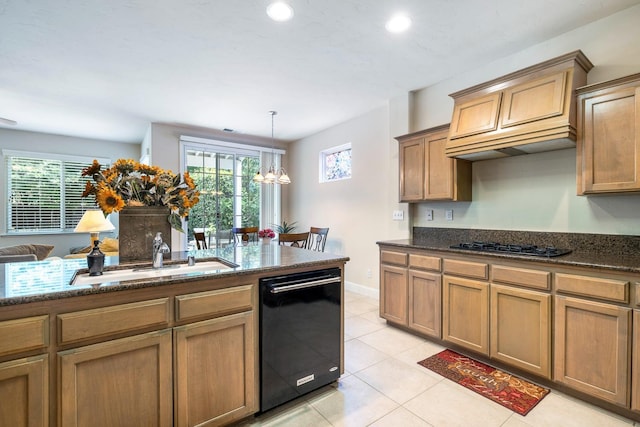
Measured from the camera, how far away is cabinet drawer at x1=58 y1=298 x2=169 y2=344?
4.17 feet

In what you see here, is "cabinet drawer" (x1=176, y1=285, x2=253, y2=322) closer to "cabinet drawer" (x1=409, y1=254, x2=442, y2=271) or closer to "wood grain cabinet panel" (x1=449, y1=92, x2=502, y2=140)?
"cabinet drawer" (x1=409, y1=254, x2=442, y2=271)

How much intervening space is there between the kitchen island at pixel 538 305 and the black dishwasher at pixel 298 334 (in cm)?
117

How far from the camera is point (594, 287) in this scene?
1891 millimetres

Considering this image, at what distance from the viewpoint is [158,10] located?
7.31ft

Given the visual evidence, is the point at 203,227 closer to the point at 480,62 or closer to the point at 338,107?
the point at 338,107

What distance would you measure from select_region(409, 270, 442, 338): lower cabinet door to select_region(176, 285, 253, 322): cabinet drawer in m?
1.83

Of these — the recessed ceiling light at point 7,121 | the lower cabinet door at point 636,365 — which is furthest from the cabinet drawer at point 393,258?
the recessed ceiling light at point 7,121

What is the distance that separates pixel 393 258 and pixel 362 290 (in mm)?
1593

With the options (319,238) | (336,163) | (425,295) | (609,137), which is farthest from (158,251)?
(336,163)

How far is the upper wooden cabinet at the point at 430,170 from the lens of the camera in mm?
3072

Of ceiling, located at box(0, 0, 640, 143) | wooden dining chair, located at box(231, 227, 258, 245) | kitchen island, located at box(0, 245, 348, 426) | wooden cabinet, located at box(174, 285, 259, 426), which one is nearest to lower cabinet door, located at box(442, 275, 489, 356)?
kitchen island, located at box(0, 245, 348, 426)

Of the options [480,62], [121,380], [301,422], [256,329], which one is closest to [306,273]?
[256,329]

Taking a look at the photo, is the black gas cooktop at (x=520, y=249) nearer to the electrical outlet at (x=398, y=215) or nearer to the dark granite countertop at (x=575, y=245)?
the dark granite countertop at (x=575, y=245)

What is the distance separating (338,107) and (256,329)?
3457mm
